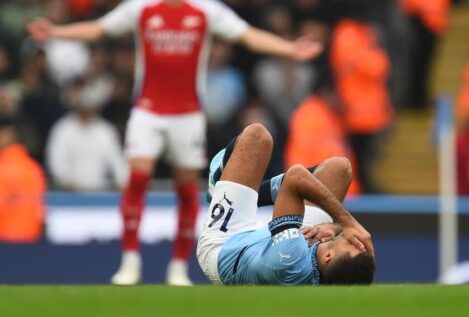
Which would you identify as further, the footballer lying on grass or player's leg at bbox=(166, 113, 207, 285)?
player's leg at bbox=(166, 113, 207, 285)

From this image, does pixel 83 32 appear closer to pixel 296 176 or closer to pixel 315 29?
pixel 296 176

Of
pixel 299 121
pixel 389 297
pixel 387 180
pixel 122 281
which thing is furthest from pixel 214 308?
pixel 387 180

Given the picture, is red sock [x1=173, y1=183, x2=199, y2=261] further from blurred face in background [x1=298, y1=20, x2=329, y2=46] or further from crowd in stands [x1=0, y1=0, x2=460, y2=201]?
blurred face in background [x1=298, y1=20, x2=329, y2=46]

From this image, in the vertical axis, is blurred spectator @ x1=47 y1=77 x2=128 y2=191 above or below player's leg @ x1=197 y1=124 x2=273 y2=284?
below

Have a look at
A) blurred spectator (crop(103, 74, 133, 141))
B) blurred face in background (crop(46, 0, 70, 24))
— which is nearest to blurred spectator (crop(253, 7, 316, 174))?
blurred spectator (crop(103, 74, 133, 141))

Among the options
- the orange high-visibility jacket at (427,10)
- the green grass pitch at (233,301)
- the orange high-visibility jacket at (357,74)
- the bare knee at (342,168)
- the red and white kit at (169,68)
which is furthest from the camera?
the orange high-visibility jacket at (427,10)

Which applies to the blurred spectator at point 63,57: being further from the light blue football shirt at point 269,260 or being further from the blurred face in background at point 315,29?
the light blue football shirt at point 269,260

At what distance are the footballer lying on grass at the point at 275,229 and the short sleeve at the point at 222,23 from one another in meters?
2.76

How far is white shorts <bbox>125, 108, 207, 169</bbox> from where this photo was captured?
40.1ft

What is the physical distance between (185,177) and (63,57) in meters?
4.31

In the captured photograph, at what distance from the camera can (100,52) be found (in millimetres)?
16172

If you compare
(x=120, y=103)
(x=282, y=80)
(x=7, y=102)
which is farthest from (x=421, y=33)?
(x=7, y=102)

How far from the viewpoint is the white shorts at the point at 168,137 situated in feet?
40.1

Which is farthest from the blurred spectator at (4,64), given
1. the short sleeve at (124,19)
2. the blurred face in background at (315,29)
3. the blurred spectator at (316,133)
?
the short sleeve at (124,19)
